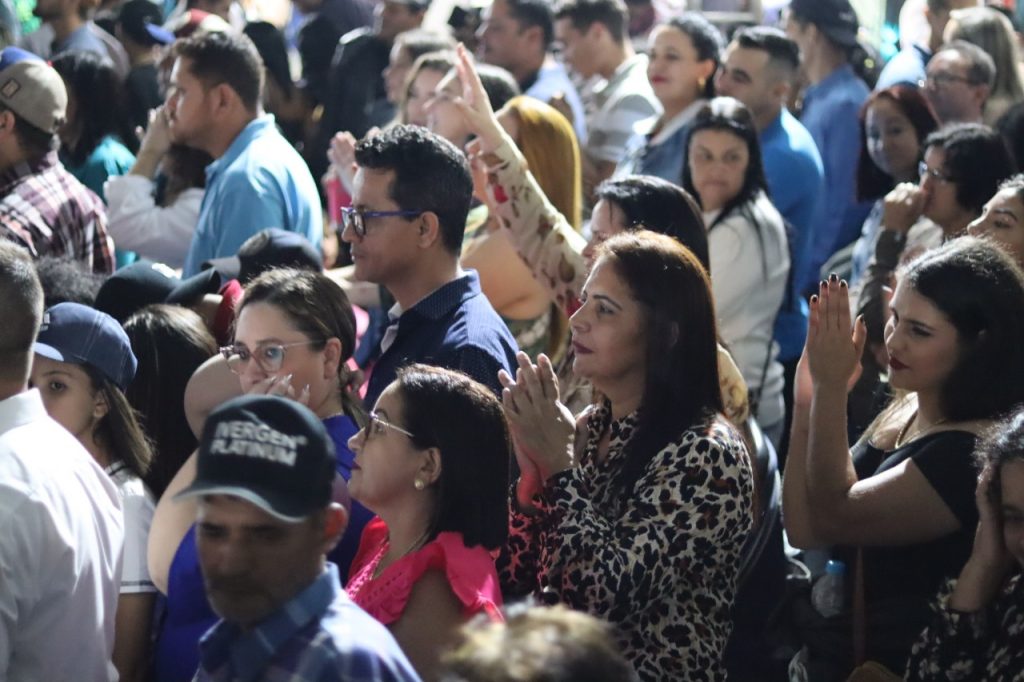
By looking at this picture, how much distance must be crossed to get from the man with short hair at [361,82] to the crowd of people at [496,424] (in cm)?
354

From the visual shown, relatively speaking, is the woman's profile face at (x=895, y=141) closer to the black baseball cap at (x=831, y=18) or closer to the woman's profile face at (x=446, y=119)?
the black baseball cap at (x=831, y=18)

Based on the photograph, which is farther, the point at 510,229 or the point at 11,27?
the point at 11,27

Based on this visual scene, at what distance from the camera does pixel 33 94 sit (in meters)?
→ 5.39

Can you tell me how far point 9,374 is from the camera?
2994mm

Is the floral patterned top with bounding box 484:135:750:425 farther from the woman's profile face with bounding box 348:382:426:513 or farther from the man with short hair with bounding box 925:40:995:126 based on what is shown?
the man with short hair with bounding box 925:40:995:126

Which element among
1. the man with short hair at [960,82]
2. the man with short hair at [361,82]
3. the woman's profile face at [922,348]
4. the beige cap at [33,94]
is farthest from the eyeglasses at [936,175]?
the man with short hair at [361,82]

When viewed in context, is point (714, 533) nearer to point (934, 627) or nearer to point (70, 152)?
point (934, 627)

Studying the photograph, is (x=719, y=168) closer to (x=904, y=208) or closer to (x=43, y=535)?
(x=904, y=208)

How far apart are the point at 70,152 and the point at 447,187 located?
3071mm

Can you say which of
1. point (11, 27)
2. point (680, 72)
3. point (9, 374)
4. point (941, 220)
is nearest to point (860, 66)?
point (680, 72)

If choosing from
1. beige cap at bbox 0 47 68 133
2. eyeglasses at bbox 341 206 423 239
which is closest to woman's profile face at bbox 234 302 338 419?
eyeglasses at bbox 341 206 423 239

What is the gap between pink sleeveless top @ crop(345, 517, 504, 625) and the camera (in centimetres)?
275

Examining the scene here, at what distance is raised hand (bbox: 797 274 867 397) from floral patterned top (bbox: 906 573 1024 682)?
533mm

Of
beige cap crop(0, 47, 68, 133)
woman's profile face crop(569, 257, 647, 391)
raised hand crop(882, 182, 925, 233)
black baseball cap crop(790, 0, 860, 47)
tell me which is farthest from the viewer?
black baseball cap crop(790, 0, 860, 47)
